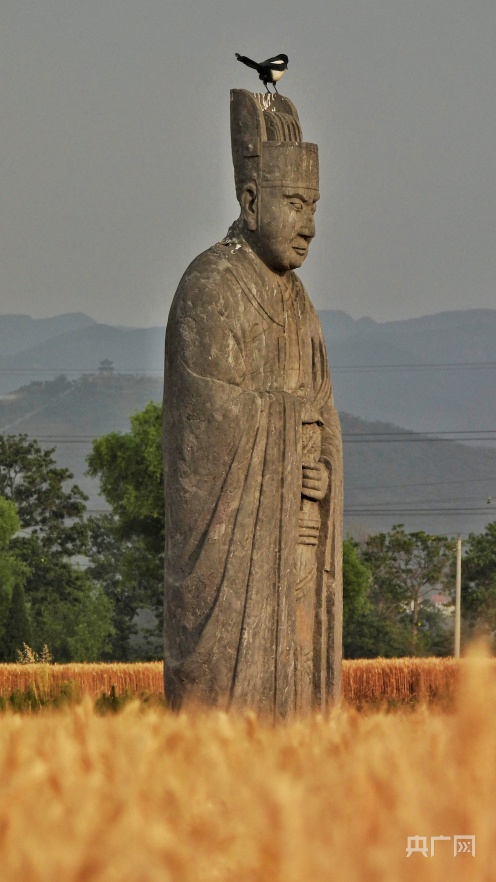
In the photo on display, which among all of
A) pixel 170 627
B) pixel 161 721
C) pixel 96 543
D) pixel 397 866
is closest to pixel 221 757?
pixel 161 721

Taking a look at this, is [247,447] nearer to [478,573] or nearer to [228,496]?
[228,496]

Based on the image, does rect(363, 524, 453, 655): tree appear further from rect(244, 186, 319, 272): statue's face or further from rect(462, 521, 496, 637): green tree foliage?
rect(244, 186, 319, 272): statue's face

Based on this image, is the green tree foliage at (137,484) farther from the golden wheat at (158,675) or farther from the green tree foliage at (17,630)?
the golden wheat at (158,675)

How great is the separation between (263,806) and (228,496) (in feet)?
18.5

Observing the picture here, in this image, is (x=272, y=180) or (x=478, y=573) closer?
(x=272, y=180)

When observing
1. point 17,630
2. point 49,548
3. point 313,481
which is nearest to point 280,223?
point 313,481

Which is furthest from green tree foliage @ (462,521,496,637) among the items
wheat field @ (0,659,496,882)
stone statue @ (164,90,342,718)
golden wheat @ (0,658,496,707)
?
wheat field @ (0,659,496,882)

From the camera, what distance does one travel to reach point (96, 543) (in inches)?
3445

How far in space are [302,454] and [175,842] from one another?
21.5 ft

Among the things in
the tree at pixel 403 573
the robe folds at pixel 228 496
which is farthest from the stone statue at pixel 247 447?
the tree at pixel 403 573

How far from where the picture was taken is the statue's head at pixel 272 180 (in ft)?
33.3

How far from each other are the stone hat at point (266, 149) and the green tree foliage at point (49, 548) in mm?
39538

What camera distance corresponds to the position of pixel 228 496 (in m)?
9.74

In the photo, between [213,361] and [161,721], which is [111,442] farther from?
[161,721]
